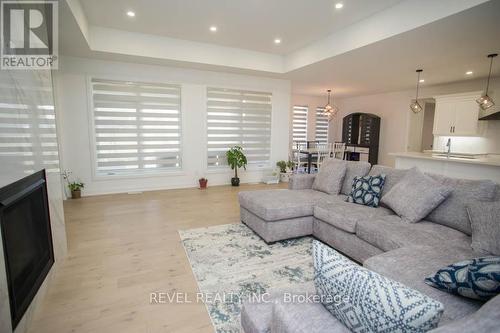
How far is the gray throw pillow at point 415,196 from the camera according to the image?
2.37 metres

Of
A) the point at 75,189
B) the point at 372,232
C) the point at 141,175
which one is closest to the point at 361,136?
the point at 141,175

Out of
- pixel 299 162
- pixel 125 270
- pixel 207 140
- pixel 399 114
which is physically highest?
pixel 399 114

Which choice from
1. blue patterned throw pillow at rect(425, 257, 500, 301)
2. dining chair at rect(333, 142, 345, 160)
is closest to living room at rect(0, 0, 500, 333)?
blue patterned throw pillow at rect(425, 257, 500, 301)

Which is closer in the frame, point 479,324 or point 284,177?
point 479,324

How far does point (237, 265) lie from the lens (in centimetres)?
251

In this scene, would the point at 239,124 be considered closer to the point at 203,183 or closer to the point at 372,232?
the point at 203,183

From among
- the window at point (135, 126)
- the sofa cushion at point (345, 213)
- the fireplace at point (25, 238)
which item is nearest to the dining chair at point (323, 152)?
the window at point (135, 126)

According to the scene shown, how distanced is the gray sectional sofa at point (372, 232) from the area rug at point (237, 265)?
19cm

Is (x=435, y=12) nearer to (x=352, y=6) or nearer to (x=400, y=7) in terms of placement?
(x=400, y=7)

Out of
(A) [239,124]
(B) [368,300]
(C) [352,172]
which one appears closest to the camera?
(B) [368,300]

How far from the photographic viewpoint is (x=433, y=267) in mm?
1592

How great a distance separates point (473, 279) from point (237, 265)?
1.81 meters

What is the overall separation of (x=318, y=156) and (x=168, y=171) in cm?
397

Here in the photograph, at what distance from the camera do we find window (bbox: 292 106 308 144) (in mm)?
9297
